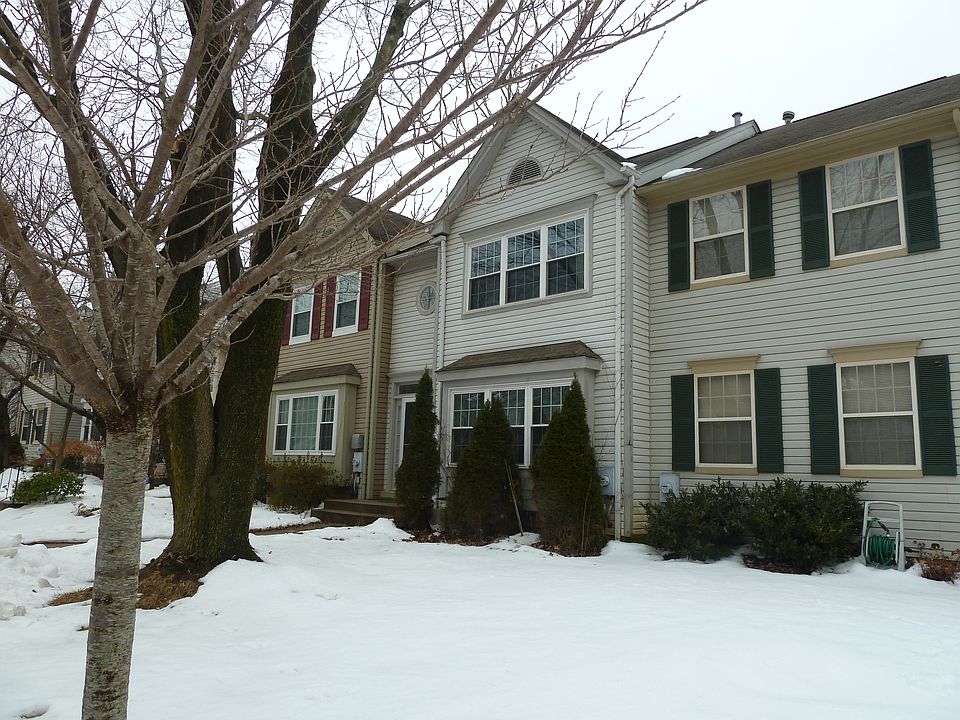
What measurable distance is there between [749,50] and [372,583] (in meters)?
6.03

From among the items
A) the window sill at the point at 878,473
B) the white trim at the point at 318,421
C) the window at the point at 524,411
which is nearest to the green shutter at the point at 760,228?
the window sill at the point at 878,473

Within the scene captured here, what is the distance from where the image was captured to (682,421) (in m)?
10.9

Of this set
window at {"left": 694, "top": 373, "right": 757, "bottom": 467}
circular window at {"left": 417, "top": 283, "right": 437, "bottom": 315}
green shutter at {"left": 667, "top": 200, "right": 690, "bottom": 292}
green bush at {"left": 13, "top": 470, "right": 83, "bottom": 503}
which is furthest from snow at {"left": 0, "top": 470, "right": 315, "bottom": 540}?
green shutter at {"left": 667, "top": 200, "right": 690, "bottom": 292}

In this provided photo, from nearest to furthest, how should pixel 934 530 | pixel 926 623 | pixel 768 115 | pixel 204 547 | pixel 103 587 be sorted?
pixel 103 587 → pixel 926 623 → pixel 204 547 → pixel 934 530 → pixel 768 115

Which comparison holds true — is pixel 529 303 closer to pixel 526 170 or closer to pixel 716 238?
pixel 526 170

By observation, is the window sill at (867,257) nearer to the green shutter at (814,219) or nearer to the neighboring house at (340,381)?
the green shutter at (814,219)

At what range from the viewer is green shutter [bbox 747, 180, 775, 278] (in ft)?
34.5

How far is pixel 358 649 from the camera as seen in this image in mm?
5184

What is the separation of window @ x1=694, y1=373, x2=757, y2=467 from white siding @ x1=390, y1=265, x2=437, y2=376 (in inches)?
236

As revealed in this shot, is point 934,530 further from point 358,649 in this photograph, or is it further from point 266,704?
point 266,704

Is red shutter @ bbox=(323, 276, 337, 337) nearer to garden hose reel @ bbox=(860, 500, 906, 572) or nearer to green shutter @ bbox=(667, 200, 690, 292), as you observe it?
green shutter @ bbox=(667, 200, 690, 292)

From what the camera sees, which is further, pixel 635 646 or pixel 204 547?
pixel 204 547

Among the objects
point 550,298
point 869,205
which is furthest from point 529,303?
point 869,205

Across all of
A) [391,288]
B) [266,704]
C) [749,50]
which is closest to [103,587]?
[266,704]
